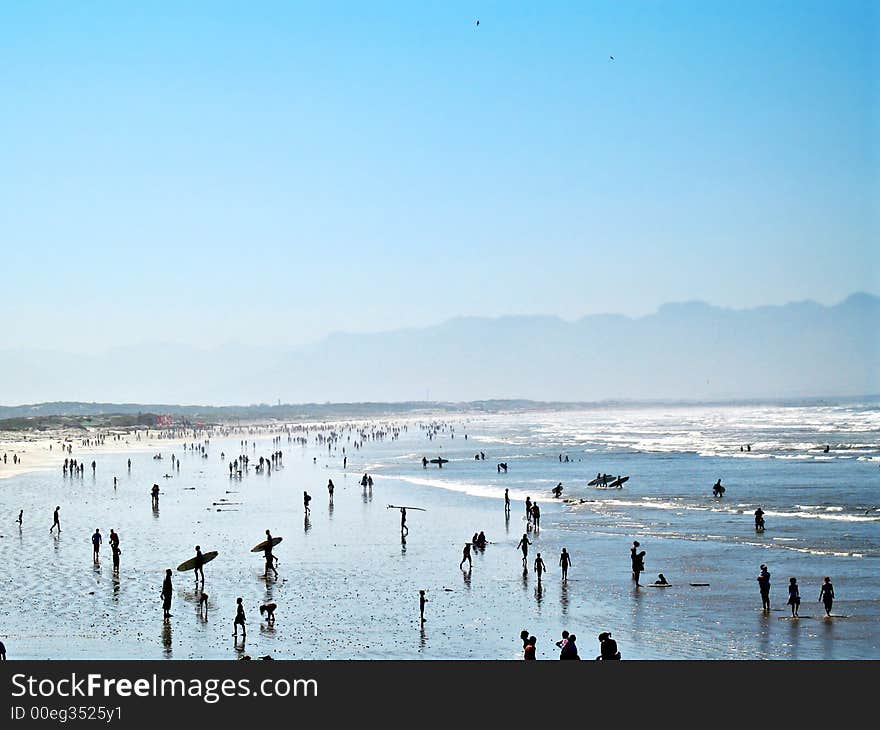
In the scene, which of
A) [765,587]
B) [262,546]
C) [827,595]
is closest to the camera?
[827,595]

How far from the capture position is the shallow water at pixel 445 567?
23.7m

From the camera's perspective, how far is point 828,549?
36250 millimetres

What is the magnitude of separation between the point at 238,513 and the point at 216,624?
2550cm

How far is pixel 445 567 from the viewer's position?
34062 millimetres

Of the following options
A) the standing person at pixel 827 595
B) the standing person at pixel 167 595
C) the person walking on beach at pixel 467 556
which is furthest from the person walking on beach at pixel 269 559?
the standing person at pixel 827 595

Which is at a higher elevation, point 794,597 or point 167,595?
point 167,595

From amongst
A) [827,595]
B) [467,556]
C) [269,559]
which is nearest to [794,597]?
[827,595]

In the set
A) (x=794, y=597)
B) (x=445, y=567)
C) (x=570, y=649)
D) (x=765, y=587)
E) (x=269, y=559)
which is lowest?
(x=445, y=567)

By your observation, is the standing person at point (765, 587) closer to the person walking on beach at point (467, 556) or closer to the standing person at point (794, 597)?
the standing person at point (794, 597)

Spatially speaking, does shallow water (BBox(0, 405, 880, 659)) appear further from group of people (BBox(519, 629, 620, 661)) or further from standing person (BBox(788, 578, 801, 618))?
group of people (BBox(519, 629, 620, 661))

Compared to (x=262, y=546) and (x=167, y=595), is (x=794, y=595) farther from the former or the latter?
(x=262, y=546)

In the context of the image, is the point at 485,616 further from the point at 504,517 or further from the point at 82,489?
the point at 82,489

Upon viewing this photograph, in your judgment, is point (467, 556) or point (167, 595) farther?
point (467, 556)
